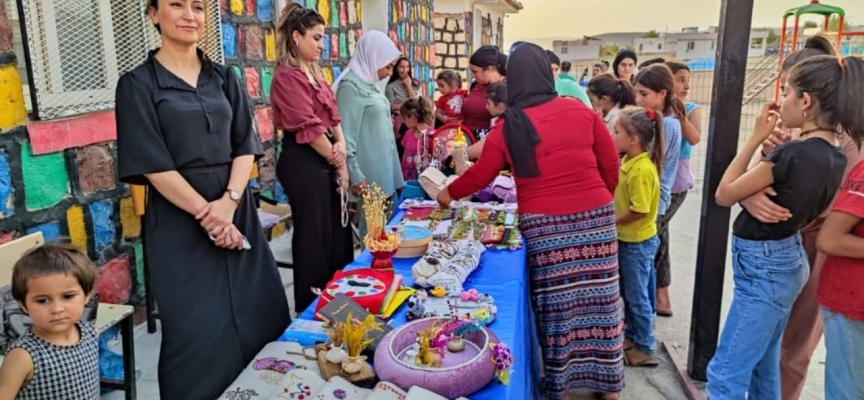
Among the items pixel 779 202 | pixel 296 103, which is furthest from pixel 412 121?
A: pixel 779 202

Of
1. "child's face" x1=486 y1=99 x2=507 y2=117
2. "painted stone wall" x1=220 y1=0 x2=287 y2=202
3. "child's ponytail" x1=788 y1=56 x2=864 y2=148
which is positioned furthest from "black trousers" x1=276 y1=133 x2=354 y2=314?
"child's ponytail" x1=788 y1=56 x2=864 y2=148

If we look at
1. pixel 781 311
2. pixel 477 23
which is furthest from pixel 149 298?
pixel 477 23

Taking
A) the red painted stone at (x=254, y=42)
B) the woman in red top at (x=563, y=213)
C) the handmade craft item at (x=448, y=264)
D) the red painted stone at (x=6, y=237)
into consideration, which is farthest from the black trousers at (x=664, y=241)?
the red painted stone at (x=6, y=237)

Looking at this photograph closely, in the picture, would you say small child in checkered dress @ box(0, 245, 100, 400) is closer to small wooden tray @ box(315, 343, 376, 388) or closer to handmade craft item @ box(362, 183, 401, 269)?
small wooden tray @ box(315, 343, 376, 388)

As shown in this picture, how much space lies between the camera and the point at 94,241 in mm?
2893

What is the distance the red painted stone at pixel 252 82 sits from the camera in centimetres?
440

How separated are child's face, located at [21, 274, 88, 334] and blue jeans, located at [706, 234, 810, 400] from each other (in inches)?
92.7

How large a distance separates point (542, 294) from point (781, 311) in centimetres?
93

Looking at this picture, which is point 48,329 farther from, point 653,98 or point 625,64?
point 625,64

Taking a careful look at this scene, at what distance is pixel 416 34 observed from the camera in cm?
986

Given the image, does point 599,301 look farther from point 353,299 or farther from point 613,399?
point 353,299

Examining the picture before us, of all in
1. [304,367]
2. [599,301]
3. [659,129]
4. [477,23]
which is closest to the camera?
[304,367]

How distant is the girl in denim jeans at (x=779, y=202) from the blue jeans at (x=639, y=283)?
755 mm

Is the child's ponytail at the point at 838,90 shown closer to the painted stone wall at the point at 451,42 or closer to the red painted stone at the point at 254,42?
the red painted stone at the point at 254,42
